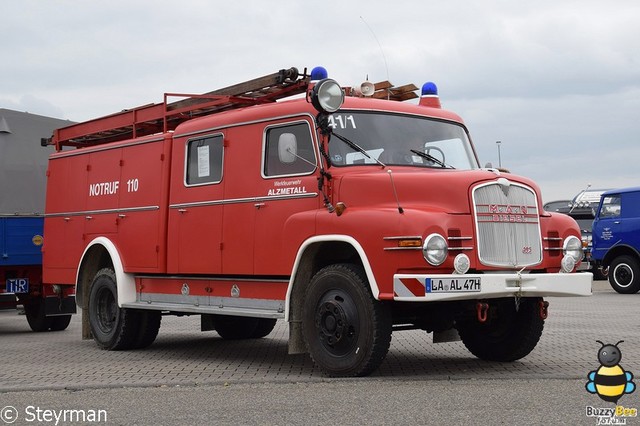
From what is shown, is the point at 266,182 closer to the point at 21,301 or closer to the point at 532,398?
the point at 532,398

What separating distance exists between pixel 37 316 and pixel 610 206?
14.6 metres

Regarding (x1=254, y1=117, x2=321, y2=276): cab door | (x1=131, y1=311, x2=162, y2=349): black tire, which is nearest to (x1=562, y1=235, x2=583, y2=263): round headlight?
(x1=254, y1=117, x2=321, y2=276): cab door

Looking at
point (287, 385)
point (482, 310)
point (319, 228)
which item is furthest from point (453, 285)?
point (287, 385)

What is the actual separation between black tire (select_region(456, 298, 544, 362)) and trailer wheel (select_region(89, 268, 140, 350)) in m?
4.18

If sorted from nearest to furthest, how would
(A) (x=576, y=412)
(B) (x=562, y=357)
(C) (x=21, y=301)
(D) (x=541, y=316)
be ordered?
(A) (x=576, y=412) < (D) (x=541, y=316) < (B) (x=562, y=357) < (C) (x=21, y=301)

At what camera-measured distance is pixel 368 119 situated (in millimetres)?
10062

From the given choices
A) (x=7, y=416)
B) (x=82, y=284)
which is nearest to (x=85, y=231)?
(x=82, y=284)

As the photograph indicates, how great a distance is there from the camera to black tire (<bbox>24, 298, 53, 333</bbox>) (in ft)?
51.5

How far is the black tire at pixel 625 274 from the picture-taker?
24.0m

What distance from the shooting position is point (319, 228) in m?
9.29

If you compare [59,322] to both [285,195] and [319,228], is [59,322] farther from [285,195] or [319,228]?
[319,228]

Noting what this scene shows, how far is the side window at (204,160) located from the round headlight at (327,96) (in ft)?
6.06

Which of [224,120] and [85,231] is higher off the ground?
[224,120]

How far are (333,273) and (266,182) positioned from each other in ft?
5.07
